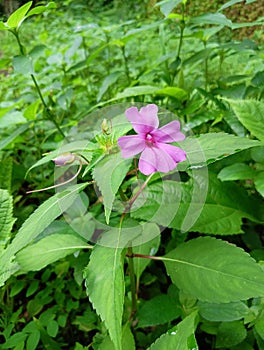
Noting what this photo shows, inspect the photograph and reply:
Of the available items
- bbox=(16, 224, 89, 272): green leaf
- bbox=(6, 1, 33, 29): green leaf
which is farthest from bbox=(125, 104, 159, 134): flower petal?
bbox=(6, 1, 33, 29): green leaf

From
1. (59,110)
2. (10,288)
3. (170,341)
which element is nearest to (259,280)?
(170,341)

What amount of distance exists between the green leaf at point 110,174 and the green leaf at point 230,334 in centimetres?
42

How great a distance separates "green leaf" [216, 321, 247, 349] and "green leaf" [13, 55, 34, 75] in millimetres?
761

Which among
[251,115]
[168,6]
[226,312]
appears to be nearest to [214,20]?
[168,6]

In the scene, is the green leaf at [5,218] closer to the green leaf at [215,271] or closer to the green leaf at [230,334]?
the green leaf at [215,271]

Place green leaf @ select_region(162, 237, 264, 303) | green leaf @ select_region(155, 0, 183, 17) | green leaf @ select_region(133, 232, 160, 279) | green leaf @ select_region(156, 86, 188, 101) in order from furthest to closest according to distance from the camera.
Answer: green leaf @ select_region(156, 86, 188, 101) → green leaf @ select_region(155, 0, 183, 17) → green leaf @ select_region(133, 232, 160, 279) → green leaf @ select_region(162, 237, 264, 303)

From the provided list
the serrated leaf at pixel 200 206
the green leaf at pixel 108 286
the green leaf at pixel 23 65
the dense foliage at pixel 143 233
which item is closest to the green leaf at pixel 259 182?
the dense foliage at pixel 143 233

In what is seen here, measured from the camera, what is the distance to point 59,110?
1.70 meters

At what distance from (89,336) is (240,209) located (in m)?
0.50

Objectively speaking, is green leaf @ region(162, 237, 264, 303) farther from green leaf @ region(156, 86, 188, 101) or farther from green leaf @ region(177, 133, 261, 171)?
green leaf @ region(156, 86, 188, 101)

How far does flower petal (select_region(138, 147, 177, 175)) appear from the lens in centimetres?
54

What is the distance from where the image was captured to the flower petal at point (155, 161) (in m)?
0.54

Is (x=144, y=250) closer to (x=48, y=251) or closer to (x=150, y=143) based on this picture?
(x=48, y=251)

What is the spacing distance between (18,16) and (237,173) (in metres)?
0.65
